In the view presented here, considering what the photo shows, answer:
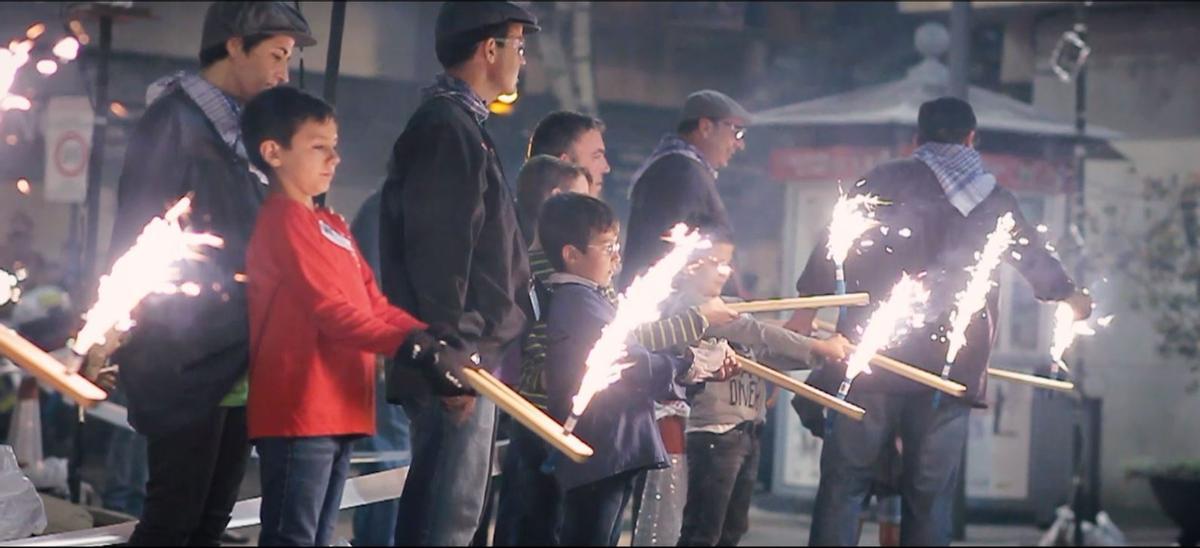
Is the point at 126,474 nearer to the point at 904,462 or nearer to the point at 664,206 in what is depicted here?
the point at 664,206

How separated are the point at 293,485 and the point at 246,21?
4.57ft

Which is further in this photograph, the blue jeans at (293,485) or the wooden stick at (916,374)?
the wooden stick at (916,374)

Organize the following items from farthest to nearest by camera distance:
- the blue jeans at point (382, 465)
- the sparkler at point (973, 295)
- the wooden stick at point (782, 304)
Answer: the blue jeans at point (382, 465), the sparkler at point (973, 295), the wooden stick at point (782, 304)

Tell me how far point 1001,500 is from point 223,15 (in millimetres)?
9402

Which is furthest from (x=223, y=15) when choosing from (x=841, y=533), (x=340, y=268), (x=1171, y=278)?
(x=1171, y=278)

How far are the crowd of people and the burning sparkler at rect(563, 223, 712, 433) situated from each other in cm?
19

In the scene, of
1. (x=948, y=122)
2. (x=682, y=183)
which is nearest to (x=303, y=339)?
(x=682, y=183)

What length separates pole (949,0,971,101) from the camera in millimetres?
13922

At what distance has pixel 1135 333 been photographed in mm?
16344

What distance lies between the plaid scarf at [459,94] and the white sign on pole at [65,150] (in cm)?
879

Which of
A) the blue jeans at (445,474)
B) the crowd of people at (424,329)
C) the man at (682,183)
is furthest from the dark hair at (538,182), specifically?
the blue jeans at (445,474)

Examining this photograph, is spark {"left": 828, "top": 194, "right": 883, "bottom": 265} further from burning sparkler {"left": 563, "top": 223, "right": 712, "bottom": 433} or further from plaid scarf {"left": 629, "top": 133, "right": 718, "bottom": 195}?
burning sparkler {"left": 563, "top": 223, "right": 712, "bottom": 433}

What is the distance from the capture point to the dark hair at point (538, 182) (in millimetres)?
7516

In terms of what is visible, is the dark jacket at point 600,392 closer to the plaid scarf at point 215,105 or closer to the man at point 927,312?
the plaid scarf at point 215,105
